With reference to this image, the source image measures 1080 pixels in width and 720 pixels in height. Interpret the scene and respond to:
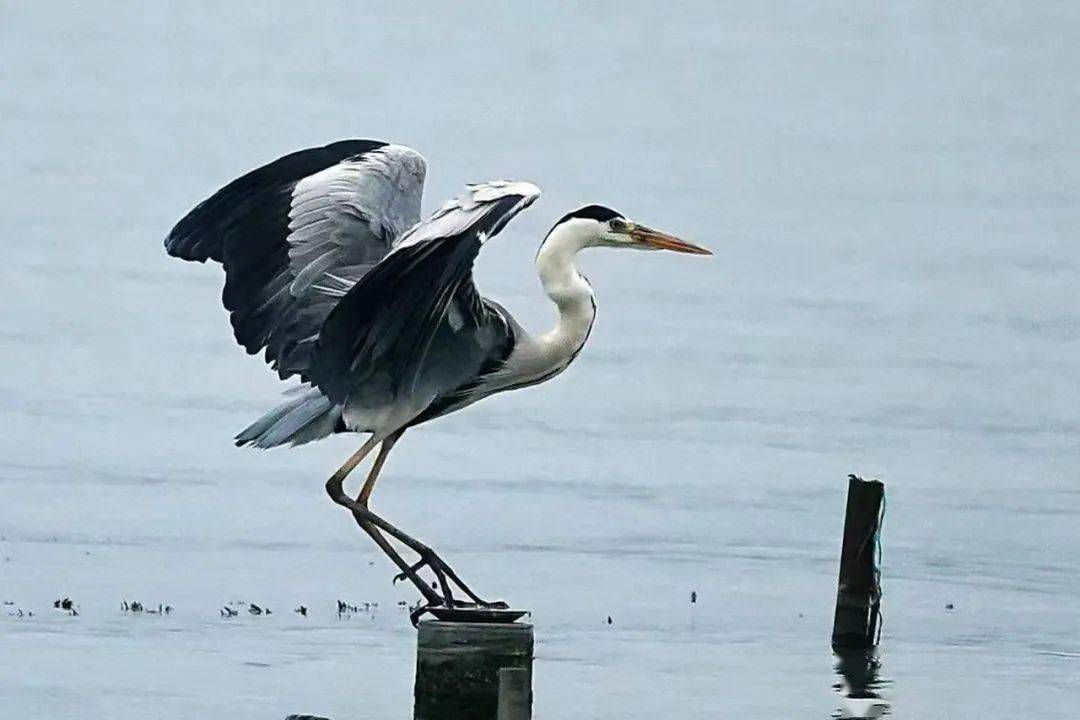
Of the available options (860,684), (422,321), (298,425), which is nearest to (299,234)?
(298,425)

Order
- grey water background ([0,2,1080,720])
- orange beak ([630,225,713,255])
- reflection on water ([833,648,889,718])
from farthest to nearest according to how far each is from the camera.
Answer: grey water background ([0,2,1080,720]) < orange beak ([630,225,713,255]) < reflection on water ([833,648,889,718])

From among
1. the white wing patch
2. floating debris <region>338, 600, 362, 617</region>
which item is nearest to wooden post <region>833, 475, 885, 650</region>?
floating debris <region>338, 600, 362, 617</region>

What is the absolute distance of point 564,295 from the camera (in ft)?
32.3

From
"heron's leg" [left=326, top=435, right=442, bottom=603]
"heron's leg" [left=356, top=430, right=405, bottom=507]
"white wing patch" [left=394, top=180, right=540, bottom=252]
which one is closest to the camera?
"white wing patch" [left=394, top=180, right=540, bottom=252]

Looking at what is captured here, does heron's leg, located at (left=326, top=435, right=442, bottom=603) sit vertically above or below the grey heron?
below

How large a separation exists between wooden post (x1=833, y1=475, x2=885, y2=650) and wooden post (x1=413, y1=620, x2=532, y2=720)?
2842 mm

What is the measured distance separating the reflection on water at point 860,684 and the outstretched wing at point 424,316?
178 centimetres

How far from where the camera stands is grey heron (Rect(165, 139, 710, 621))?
371 inches

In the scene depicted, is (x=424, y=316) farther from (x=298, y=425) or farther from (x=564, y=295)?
(x=298, y=425)

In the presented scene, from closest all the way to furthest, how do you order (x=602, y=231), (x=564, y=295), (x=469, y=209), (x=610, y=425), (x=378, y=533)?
(x=469, y=209)
(x=378, y=533)
(x=564, y=295)
(x=602, y=231)
(x=610, y=425)

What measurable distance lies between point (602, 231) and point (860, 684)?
1978mm

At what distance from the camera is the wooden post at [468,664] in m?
8.38

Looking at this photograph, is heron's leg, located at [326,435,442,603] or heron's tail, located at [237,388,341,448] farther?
heron's tail, located at [237,388,341,448]

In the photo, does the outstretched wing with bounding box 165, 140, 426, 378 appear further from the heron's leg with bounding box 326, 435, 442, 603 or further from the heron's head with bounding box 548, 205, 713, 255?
the heron's head with bounding box 548, 205, 713, 255
